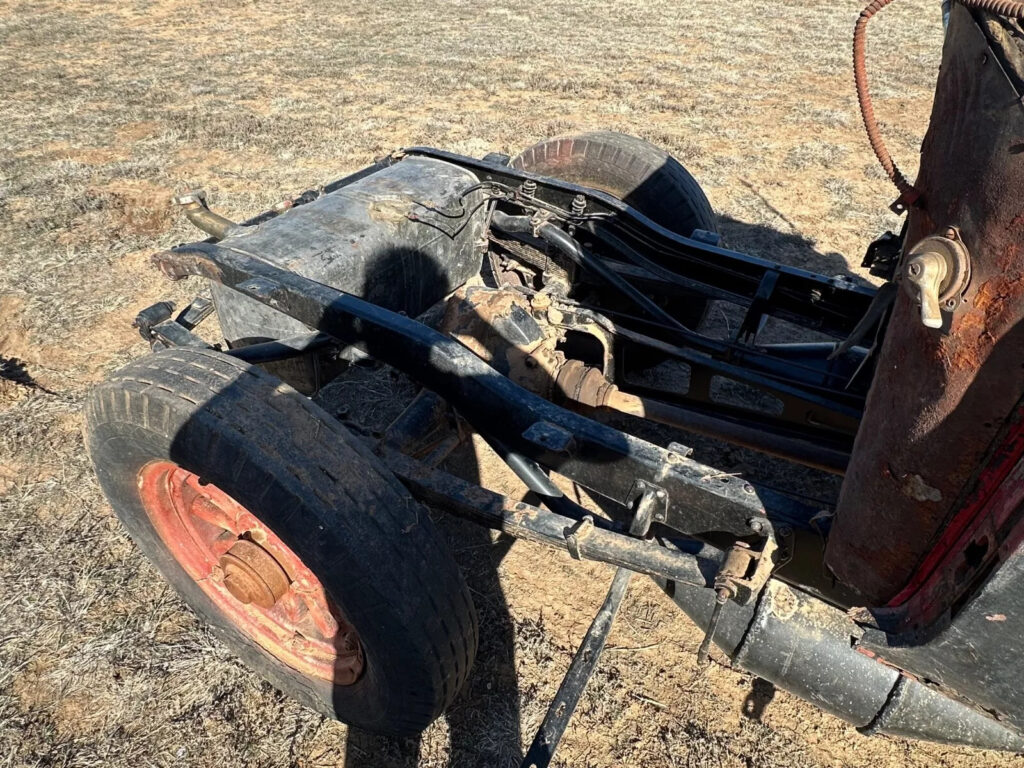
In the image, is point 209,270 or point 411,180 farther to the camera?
point 411,180

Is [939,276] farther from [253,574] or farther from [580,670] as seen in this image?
[253,574]

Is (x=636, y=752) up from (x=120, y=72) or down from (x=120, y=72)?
up

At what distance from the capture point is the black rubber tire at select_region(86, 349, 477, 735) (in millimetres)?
1715

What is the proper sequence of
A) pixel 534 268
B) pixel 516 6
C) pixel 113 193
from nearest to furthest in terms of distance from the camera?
pixel 534 268
pixel 113 193
pixel 516 6

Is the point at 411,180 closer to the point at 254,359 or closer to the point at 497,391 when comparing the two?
the point at 254,359

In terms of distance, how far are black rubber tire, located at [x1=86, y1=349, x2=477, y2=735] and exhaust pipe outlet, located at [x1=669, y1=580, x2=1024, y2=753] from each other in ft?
2.62

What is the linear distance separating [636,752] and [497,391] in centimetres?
133

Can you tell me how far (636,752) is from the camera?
231cm

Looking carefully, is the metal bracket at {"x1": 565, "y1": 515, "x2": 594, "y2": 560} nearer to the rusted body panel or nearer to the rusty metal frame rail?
the rusty metal frame rail

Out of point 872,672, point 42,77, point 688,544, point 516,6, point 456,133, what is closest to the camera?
point 872,672

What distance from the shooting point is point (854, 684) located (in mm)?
1797

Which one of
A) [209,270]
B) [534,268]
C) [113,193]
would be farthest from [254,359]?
[113,193]

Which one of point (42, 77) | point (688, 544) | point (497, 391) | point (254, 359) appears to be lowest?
point (42, 77)

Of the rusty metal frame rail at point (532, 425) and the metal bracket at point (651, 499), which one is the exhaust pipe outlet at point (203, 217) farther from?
the metal bracket at point (651, 499)
